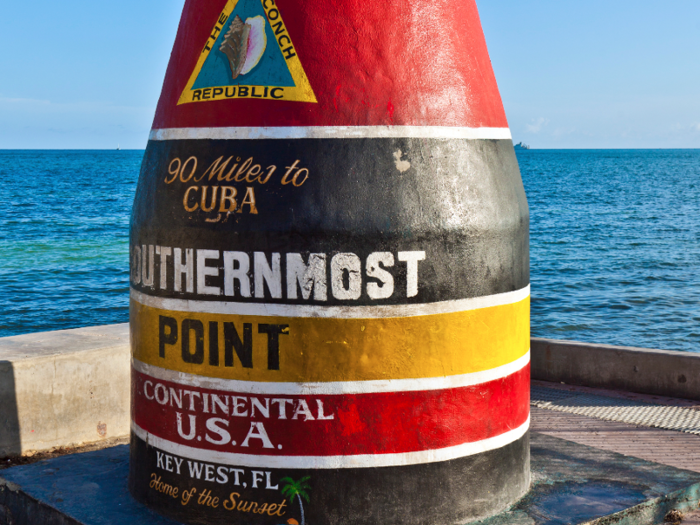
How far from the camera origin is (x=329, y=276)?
14.1ft

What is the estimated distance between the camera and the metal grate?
7.61 m

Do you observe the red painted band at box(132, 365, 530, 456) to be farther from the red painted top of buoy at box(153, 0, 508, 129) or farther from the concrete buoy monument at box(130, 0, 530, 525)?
the red painted top of buoy at box(153, 0, 508, 129)

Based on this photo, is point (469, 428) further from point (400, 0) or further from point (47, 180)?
point (47, 180)

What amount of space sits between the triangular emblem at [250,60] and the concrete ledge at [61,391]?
3480 millimetres

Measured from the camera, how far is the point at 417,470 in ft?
14.7

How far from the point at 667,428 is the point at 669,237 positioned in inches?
1534

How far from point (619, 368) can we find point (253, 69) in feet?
20.2

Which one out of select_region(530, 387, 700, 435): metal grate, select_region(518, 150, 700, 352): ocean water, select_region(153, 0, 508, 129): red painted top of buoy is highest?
select_region(153, 0, 508, 129): red painted top of buoy

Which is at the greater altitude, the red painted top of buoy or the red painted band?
the red painted top of buoy

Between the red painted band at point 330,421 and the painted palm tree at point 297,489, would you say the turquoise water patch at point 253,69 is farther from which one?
the painted palm tree at point 297,489

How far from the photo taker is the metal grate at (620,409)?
300 inches

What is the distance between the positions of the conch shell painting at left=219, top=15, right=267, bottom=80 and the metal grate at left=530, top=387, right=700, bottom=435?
17.0 ft

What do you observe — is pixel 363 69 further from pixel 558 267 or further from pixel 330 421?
pixel 558 267

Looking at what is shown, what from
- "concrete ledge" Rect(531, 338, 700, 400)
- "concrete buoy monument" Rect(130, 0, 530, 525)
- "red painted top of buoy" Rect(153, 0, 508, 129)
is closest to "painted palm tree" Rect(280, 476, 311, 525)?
"concrete buoy monument" Rect(130, 0, 530, 525)
